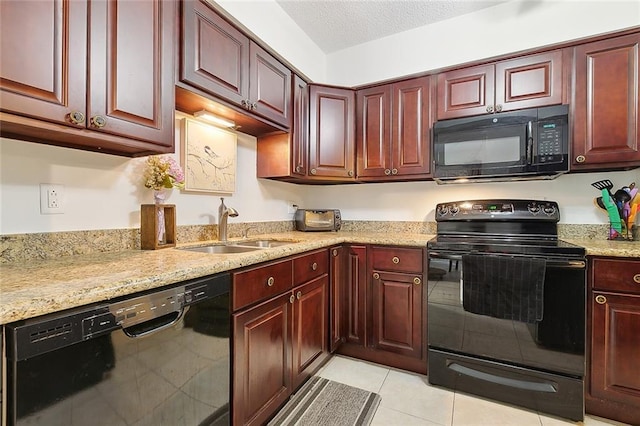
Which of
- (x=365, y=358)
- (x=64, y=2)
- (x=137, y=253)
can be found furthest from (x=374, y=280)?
(x=64, y=2)

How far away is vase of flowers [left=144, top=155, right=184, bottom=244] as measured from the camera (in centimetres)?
150

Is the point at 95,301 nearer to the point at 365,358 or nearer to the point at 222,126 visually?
the point at 222,126

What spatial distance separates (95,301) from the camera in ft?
2.60

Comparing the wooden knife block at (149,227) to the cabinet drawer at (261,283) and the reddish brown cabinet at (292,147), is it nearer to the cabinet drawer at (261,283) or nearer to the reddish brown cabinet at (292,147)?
the cabinet drawer at (261,283)

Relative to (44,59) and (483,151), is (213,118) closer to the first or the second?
(44,59)

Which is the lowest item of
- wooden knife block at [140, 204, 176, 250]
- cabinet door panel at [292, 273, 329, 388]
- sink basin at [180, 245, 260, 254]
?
cabinet door panel at [292, 273, 329, 388]

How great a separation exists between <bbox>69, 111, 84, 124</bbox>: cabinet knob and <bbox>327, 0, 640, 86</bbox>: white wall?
7.27 feet

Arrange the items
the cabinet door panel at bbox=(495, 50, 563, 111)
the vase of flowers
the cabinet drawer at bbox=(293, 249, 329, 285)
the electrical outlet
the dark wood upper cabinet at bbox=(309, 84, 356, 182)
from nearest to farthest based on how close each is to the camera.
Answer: the electrical outlet, the vase of flowers, the cabinet drawer at bbox=(293, 249, 329, 285), the cabinet door panel at bbox=(495, 50, 563, 111), the dark wood upper cabinet at bbox=(309, 84, 356, 182)

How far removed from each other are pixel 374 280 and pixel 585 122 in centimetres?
167

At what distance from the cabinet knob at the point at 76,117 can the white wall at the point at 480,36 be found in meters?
2.22

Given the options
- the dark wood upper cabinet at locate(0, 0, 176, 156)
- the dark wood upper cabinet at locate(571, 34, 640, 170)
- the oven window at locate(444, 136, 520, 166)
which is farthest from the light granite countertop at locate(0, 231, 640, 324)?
the oven window at locate(444, 136, 520, 166)

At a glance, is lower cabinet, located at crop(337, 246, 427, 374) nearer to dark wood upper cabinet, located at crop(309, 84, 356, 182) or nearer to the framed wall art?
dark wood upper cabinet, located at crop(309, 84, 356, 182)

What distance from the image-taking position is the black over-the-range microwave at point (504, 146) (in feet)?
6.03

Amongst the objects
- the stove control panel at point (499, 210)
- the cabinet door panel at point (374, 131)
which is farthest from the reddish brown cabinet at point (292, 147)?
the stove control panel at point (499, 210)
